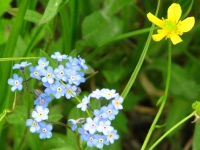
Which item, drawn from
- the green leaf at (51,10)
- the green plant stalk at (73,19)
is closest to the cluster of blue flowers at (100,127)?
the green leaf at (51,10)

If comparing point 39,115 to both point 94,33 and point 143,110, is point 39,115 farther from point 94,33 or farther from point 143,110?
point 143,110

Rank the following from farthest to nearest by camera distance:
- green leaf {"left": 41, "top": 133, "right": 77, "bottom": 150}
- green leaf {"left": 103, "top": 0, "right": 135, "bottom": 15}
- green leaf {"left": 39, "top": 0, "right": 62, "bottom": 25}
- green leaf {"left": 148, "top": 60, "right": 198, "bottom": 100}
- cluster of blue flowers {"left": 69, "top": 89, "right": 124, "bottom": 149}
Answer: green leaf {"left": 148, "top": 60, "right": 198, "bottom": 100}
green leaf {"left": 103, "top": 0, "right": 135, "bottom": 15}
green leaf {"left": 41, "top": 133, "right": 77, "bottom": 150}
green leaf {"left": 39, "top": 0, "right": 62, "bottom": 25}
cluster of blue flowers {"left": 69, "top": 89, "right": 124, "bottom": 149}

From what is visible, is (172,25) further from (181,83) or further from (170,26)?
(181,83)

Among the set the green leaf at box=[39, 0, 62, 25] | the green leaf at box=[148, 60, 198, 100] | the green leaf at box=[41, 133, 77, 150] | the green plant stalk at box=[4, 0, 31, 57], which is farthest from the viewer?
the green leaf at box=[148, 60, 198, 100]

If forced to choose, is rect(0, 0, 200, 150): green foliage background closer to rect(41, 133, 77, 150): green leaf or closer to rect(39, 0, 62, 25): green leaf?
rect(41, 133, 77, 150): green leaf

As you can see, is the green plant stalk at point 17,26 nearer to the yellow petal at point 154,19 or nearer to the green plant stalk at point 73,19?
the green plant stalk at point 73,19

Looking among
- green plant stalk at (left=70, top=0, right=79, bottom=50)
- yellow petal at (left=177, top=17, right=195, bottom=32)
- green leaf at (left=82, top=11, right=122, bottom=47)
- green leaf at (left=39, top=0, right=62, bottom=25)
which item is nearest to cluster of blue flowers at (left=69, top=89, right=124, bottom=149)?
green leaf at (left=39, top=0, right=62, bottom=25)

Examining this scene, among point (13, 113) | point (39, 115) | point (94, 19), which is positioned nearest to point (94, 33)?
point (94, 19)
